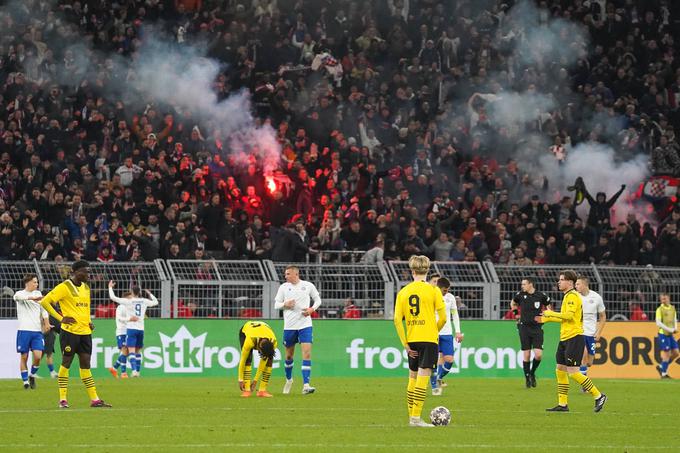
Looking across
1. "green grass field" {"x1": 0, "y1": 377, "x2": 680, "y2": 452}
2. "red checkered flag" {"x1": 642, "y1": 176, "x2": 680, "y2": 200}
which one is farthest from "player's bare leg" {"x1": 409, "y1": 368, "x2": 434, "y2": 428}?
"red checkered flag" {"x1": 642, "y1": 176, "x2": 680, "y2": 200}

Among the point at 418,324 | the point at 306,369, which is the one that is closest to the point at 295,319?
the point at 306,369

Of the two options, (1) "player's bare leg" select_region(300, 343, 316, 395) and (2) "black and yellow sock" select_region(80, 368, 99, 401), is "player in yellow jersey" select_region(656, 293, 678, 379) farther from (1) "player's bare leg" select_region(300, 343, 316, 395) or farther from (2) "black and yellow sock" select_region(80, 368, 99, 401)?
(2) "black and yellow sock" select_region(80, 368, 99, 401)

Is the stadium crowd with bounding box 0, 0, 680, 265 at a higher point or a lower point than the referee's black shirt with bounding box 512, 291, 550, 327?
higher

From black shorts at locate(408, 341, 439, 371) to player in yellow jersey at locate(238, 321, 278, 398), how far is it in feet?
19.2

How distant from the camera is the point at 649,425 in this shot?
695 inches

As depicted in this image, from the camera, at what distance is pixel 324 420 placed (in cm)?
1788

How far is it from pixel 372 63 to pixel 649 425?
23.1 meters

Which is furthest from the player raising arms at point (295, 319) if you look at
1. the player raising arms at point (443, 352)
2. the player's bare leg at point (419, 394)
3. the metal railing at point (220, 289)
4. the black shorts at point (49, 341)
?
the black shorts at point (49, 341)

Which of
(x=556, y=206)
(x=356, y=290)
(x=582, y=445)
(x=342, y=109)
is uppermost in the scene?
(x=342, y=109)

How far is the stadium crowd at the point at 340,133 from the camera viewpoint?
31219 millimetres

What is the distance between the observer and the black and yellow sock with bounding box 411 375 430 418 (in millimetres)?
16156

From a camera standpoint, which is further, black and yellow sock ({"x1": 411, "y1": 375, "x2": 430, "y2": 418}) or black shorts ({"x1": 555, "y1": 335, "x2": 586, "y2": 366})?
black shorts ({"x1": 555, "y1": 335, "x2": 586, "y2": 366})

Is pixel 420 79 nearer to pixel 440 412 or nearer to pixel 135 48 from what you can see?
pixel 135 48

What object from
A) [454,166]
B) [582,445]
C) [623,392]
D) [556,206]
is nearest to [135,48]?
[454,166]
